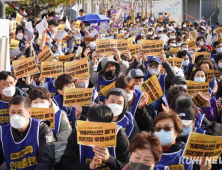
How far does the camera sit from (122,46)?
9.81 metres

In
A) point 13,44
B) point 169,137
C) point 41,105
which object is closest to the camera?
point 169,137

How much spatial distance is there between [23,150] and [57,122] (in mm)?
705

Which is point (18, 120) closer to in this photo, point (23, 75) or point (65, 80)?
point (65, 80)

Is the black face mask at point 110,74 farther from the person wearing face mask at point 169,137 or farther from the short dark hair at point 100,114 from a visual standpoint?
the person wearing face mask at point 169,137

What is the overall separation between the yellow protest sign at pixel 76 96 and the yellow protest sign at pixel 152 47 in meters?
3.32

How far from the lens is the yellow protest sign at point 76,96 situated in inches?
244

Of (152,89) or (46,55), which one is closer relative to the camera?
(152,89)

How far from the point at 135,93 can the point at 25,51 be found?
452cm

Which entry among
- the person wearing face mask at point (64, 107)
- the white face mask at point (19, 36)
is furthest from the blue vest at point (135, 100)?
the white face mask at point (19, 36)

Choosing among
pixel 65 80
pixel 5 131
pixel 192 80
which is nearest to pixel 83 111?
pixel 65 80

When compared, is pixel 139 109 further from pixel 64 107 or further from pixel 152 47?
pixel 152 47

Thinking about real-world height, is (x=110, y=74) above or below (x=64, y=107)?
above

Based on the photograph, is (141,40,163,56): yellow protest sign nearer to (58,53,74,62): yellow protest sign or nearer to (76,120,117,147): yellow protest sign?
(58,53,74,62): yellow protest sign

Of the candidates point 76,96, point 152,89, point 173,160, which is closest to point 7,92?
point 76,96
